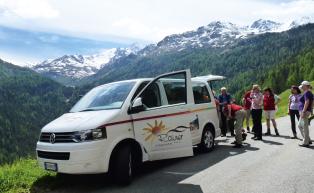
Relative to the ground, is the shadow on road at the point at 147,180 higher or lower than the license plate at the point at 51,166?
lower

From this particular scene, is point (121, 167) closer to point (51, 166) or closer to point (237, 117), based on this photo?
point (51, 166)

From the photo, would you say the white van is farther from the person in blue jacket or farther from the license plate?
the person in blue jacket

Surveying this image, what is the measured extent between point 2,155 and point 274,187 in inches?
6939

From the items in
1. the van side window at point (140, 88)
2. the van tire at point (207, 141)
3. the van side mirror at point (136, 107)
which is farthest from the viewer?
the van tire at point (207, 141)

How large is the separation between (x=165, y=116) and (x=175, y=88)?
Result: 115cm

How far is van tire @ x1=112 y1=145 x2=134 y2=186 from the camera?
29.8ft

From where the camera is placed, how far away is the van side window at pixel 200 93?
1308 centimetres

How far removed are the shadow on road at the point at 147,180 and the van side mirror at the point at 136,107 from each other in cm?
165

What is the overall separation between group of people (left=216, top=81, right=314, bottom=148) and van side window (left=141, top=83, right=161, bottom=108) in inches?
186

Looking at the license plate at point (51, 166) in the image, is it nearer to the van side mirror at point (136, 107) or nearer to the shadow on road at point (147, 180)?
the shadow on road at point (147, 180)

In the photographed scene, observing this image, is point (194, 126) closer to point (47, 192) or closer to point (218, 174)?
point (218, 174)

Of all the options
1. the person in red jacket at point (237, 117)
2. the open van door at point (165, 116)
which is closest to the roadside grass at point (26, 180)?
the open van door at point (165, 116)

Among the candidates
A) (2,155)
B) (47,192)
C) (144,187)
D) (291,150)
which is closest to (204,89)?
(291,150)

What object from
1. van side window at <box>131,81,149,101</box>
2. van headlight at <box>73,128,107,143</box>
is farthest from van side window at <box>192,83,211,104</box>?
van headlight at <box>73,128,107,143</box>
